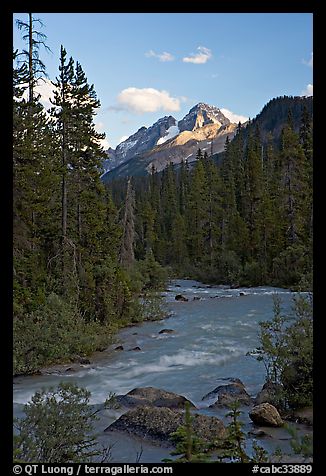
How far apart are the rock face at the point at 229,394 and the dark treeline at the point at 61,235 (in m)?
4.09

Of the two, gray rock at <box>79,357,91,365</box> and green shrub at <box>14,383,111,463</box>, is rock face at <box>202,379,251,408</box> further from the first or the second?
gray rock at <box>79,357,91,365</box>

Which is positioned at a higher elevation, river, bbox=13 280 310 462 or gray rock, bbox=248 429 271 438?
gray rock, bbox=248 429 271 438

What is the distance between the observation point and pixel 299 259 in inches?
1032

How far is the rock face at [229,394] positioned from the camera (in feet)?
25.0

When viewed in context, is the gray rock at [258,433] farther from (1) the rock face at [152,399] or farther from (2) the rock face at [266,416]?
(1) the rock face at [152,399]

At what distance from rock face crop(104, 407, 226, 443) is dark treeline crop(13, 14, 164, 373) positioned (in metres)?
4.08

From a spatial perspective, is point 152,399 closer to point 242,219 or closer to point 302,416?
point 302,416

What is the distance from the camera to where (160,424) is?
6156 mm

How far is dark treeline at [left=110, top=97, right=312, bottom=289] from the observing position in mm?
30469

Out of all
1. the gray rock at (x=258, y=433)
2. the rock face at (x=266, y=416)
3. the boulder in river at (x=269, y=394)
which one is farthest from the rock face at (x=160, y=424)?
the boulder in river at (x=269, y=394)

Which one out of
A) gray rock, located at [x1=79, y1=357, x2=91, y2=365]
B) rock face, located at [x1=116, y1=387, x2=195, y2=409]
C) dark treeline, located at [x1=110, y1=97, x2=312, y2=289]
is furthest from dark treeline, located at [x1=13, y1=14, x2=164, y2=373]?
dark treeline, located at [x1=110, y1=97, x2=312, y2=289]

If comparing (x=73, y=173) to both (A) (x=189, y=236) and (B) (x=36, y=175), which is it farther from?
(A) (x=189, y=236)

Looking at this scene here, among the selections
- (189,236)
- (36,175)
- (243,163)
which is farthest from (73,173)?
(243,163)

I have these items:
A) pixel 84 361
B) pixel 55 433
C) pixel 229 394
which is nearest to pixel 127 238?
pixel 84 361
